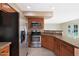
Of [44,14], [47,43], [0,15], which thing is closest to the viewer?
[0,15]

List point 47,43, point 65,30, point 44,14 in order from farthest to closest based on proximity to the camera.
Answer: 1. point 65,30
2. point 47,43
3. point 44,14

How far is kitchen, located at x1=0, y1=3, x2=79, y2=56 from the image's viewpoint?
4004 millimetres

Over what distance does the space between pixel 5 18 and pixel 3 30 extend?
0.35 meters

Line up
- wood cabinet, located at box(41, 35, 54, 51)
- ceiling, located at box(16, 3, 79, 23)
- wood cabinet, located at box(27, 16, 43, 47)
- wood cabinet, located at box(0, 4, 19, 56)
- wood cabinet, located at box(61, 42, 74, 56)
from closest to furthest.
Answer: wood cabinet, located at box(61, 42, 74, 56), wood cabinet, located at box(0, 4, 19, 56), ceiling, located at box(16, 3, 79, 23), wood cabinet, located at box(41, 35, 54, 51), wood cabinet, located at box(27, 16, 43, 47)

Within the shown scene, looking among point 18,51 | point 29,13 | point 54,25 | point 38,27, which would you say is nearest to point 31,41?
point 38,27

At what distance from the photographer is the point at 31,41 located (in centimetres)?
873

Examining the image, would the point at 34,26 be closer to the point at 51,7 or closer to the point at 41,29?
the point at 41,29

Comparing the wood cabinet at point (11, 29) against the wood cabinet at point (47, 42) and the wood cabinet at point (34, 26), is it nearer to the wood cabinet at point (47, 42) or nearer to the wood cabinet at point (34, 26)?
the wood cabinet at point (47, 42)

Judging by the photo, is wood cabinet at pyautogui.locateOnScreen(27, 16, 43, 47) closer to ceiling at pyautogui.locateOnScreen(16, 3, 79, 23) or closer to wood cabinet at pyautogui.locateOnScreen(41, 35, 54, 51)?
wood cabinet at pyautogui.locateOnScreen(41, 35, 54, 51)

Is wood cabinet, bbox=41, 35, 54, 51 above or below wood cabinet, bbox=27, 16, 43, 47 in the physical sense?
below

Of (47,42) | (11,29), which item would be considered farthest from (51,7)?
(47,42)

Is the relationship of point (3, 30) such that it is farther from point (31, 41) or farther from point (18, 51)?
point (31, 41)

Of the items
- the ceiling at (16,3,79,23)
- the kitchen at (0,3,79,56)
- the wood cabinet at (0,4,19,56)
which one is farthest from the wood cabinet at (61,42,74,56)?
the ceiling at (16,3,79,23)

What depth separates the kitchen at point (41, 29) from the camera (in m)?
4.00
